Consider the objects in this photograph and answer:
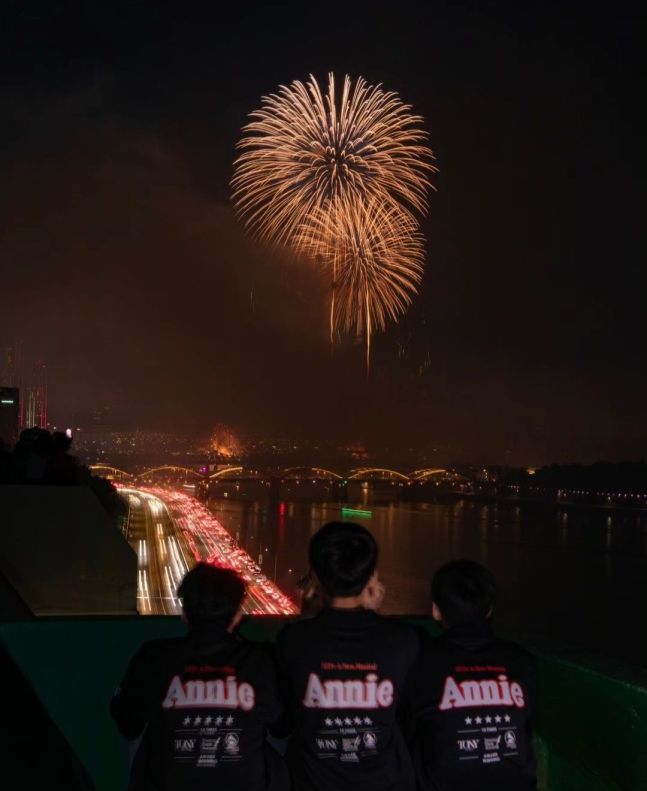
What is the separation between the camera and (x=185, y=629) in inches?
106

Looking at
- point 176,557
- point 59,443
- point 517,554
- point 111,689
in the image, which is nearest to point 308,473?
point 517,554

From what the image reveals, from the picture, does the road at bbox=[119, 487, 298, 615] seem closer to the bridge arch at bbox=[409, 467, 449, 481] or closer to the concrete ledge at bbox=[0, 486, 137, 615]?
the concrete ledge at bbox=[0, 486, 137, 615]

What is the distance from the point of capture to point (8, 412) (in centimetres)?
1683

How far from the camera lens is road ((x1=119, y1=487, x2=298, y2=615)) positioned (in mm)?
20938

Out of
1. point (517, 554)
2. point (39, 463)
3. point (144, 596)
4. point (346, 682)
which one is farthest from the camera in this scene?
point (517, 554)

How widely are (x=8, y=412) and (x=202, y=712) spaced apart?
635 inches

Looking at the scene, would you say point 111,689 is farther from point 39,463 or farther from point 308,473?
point 308,473

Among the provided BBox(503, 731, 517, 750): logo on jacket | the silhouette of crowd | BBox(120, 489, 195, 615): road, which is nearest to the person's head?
the silhouette of crowd

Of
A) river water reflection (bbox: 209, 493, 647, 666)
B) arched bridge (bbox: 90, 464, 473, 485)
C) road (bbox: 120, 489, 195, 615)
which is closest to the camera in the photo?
road (bbox: 120, 489, 195, 615)

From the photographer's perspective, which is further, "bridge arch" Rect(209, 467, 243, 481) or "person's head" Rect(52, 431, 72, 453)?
"bridge arch" Rect(209, 467, 243, 481)

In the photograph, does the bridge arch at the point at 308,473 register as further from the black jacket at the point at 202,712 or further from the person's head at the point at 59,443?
the black jacket at the point at 202,712

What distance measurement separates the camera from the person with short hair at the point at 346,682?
77.1 inches

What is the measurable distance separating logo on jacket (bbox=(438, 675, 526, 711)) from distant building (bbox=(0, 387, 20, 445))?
15243 mm

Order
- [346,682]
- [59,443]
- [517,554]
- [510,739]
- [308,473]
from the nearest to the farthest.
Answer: [346,682], [510,739], [59,443], [517,554], [308,473]
